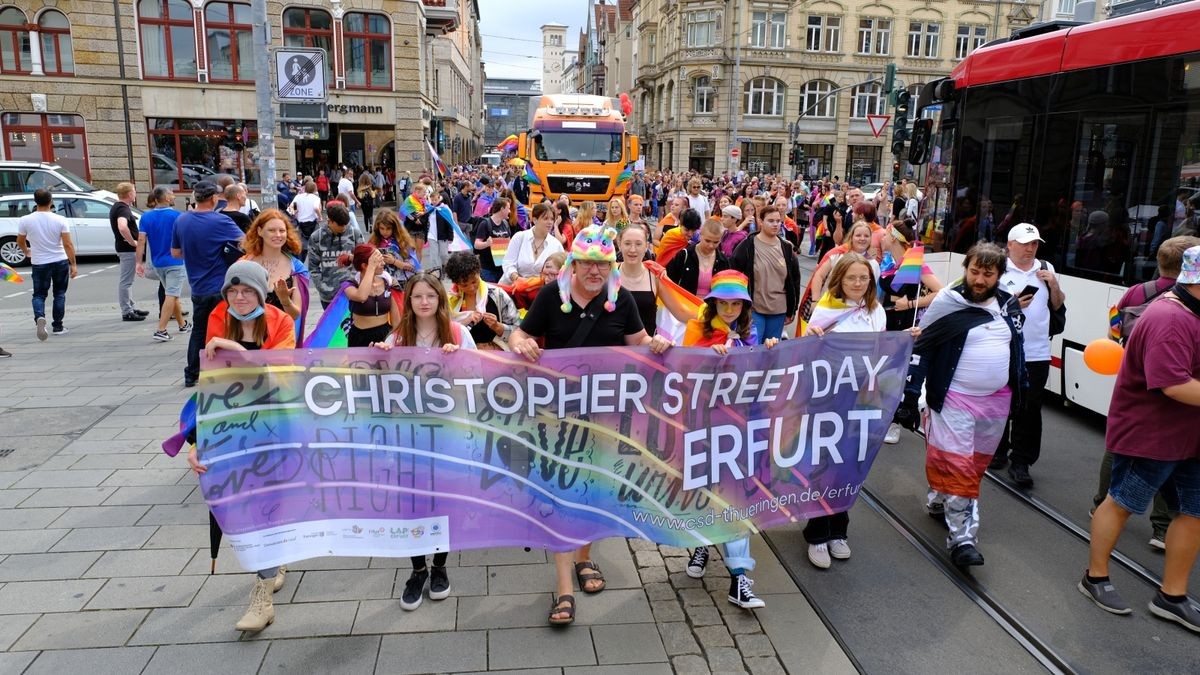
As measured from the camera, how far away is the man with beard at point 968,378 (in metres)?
4.46

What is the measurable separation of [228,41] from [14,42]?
6894mm

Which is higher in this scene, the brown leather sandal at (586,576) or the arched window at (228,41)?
the arched window at (228,41)

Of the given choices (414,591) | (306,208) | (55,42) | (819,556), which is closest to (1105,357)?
(819,556)

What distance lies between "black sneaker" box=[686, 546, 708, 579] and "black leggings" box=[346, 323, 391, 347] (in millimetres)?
2685

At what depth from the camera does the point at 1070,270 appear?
7141mm

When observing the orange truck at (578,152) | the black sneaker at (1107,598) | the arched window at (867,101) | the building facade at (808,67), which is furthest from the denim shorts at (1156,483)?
the arched window at (867,101)

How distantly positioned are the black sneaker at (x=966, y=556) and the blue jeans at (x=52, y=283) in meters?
10.7

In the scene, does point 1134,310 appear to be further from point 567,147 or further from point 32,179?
point 32,179

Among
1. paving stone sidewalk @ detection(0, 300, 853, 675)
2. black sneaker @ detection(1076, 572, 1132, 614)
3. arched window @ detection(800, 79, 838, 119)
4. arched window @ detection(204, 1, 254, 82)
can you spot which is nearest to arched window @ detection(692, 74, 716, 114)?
arched window @ detection(800, 79, 838, 119)

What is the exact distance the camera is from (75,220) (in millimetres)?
17062

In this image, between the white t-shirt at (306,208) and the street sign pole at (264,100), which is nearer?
the street sign pole at (264,100)

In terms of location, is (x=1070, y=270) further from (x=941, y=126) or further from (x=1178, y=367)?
(x=1178, y=367)

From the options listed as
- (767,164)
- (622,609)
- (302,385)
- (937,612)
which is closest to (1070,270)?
(937,612)

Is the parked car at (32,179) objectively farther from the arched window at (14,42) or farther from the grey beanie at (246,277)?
the grey beanie at (246,277)
